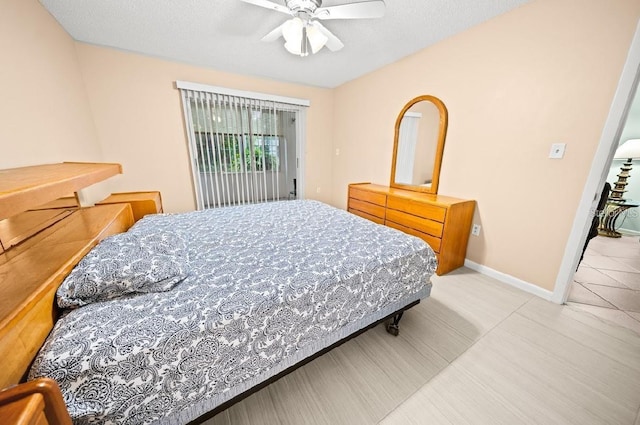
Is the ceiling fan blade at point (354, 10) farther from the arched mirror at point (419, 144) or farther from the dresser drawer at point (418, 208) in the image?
the dresser drawer at point (418, 208)

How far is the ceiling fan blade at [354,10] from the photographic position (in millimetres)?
1439

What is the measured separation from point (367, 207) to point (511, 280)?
1.63 meters

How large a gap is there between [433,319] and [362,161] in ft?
8.23

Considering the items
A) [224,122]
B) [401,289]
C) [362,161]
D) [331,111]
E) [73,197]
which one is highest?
[331,111]

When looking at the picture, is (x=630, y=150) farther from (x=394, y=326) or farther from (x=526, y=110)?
(x=394, y=326)

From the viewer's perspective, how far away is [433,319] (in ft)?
5.43

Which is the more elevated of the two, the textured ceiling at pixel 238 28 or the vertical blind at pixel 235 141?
the textured ceiling at pixel 238 28

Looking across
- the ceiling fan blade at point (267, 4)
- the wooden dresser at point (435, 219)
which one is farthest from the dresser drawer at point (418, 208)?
the ceiling fan blade at point (267, 4)

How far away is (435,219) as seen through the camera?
2.16 meters

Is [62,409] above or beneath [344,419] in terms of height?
above

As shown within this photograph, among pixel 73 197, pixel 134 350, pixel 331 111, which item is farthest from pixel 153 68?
pixel 134 350

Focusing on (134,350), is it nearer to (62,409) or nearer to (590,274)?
(62,409)

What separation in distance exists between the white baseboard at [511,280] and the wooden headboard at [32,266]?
9.84 feet

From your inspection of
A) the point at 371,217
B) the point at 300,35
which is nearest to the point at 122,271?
the point at 300,35
